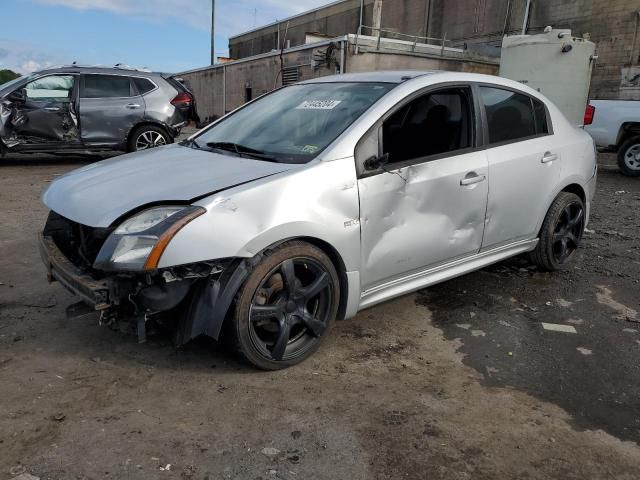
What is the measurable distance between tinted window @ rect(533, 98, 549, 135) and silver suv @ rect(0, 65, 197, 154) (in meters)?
7.25

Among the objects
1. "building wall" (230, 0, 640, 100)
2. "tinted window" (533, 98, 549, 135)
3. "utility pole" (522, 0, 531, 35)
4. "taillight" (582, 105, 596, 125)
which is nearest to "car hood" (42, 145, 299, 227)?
"tinted window" (533, 98, 549, 135)

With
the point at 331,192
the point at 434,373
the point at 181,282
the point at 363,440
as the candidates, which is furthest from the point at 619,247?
the point at 181,282

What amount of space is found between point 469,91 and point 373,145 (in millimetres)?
1094

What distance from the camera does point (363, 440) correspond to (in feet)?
7.86

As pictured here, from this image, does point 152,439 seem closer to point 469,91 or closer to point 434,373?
point 434,373

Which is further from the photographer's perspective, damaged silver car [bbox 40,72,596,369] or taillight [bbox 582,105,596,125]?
taillight [bbox 582,105,596,125]

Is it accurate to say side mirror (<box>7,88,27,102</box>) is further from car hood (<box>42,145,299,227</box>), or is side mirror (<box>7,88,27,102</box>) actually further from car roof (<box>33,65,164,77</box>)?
car hood (<box>42,145,299,227</box>)

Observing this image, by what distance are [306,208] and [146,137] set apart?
25.9ft

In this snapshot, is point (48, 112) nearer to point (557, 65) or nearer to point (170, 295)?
point (170, 295)

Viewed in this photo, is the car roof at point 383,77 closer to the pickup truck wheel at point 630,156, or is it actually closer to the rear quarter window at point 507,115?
the rear quarter window at point 507,115

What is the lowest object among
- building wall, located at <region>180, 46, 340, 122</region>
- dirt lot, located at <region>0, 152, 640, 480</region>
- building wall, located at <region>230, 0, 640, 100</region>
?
dirt lot, located at <region>0, 152, 640, 480</region>

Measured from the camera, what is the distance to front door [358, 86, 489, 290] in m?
3.17

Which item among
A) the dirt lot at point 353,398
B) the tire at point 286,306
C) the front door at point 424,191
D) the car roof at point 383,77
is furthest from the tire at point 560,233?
the tire at point 286,306

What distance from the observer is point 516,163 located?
3.98m
